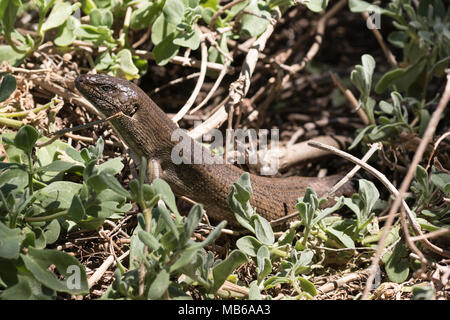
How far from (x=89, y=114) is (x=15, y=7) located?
709 millimetres

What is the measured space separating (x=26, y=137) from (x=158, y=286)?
32.3 inches

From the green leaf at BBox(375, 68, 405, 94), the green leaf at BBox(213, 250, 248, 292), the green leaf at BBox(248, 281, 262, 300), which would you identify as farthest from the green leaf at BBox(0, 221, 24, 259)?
the green leaf at BBox(375, 68, 405, 94)

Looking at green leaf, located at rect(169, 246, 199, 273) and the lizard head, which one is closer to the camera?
green leaf, located at rect(169, 246, 199, 273)

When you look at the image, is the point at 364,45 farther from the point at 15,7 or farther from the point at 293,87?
the point at 15,7

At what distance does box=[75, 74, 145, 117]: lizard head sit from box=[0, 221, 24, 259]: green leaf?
107cm

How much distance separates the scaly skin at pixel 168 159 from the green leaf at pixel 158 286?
1091 mm

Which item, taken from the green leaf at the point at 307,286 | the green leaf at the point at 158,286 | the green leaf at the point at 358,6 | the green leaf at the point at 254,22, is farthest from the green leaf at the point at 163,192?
the green leaf at the point at 358,6

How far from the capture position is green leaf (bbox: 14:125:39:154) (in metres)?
2.11

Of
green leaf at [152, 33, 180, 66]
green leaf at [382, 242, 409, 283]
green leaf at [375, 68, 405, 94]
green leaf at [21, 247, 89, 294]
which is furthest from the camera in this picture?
green leaf at [375, 68, 405, 94]

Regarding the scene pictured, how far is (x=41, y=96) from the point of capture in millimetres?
3186

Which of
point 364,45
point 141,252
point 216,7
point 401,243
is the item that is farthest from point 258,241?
point 364,45

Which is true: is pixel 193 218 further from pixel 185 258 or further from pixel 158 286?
pixel 158 286

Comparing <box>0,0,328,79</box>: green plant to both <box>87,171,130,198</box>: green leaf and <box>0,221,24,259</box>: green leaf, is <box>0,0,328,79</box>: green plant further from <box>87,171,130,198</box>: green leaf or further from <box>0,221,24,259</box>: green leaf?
<box>0,221,24,259</box>: green leaf

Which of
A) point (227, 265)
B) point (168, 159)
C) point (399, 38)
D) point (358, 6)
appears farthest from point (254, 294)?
point (399, 38)
